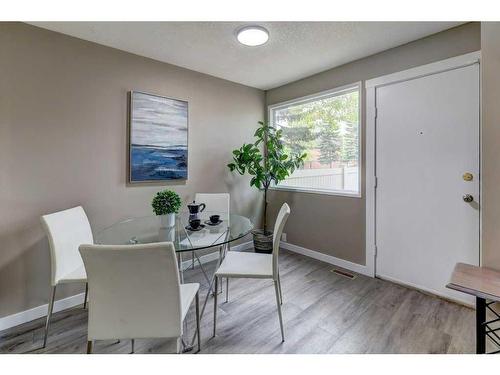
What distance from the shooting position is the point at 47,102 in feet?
6.58

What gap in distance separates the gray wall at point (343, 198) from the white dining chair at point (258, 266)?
130cm

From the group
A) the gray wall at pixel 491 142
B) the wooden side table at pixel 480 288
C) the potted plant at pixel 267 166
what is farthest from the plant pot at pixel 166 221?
the gray wall at pixel 491 142

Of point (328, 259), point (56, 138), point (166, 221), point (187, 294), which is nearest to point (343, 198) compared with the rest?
point (328, 259)

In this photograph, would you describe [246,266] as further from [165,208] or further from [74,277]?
[74,277]

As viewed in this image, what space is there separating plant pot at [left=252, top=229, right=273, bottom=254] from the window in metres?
0.73

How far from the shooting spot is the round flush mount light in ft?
6.61

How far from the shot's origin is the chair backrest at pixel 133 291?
41.6 inches

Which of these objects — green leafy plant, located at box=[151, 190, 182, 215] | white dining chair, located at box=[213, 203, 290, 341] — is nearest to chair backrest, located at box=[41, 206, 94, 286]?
green leafy plant, located at box=[151, 190, 182, 215]

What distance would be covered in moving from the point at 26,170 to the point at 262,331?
2.18 m

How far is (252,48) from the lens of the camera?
238 cm

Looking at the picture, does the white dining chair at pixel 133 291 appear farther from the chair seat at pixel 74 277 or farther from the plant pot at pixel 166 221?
the plant pot at pixel 166 221

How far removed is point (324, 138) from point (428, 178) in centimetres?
123

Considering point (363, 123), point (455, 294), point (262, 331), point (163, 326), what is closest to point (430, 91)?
point (363, 123)

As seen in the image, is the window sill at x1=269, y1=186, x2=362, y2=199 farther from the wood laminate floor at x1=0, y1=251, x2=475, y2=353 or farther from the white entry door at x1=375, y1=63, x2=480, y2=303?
Answer: the wood laminate floor at x1=0, y1=251, x2=475, y2=353
